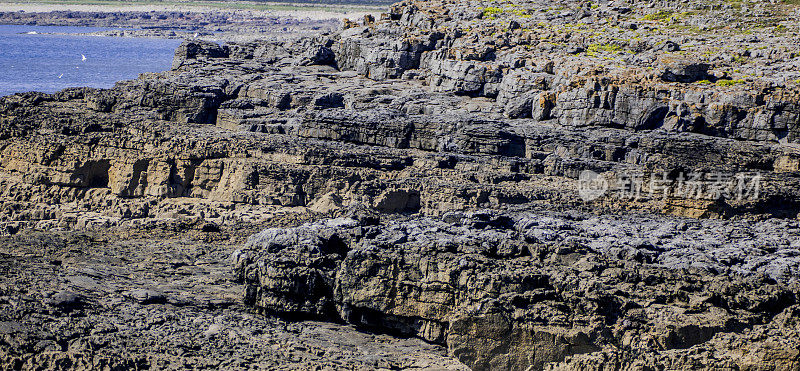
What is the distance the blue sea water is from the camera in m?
87.2

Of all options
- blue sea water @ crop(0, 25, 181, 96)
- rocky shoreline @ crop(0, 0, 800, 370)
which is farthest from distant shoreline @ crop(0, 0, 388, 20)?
rocky shoreline @ crop(0, 0, 800, 370)

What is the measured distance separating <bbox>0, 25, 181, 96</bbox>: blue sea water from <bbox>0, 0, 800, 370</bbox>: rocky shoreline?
1165 inches

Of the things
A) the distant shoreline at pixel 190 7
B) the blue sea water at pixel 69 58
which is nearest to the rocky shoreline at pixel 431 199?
the blue sea water at pixel 69 58

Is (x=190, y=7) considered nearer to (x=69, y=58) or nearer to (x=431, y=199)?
(x=69, y=58)

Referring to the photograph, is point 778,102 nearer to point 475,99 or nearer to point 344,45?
point 475,99

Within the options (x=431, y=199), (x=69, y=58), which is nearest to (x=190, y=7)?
(x=69, y=58)

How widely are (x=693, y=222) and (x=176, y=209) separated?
68.3 ft

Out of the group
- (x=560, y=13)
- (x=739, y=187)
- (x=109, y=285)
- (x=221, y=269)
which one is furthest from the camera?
(x=560, y=13)

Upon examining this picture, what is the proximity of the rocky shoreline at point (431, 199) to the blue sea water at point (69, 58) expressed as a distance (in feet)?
97.1

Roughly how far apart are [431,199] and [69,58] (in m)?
78.2

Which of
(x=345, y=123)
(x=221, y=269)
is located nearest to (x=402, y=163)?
(x=345, y=123)

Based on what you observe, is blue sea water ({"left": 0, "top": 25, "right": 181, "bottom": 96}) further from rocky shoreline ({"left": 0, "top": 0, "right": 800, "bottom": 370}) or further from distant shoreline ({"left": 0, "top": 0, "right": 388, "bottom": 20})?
rocky shoreline ({"left": 0, "top": 0, "right": 800, "bottom": 370})

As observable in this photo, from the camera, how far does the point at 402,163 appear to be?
1681 inches

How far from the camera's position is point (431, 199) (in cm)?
4062
